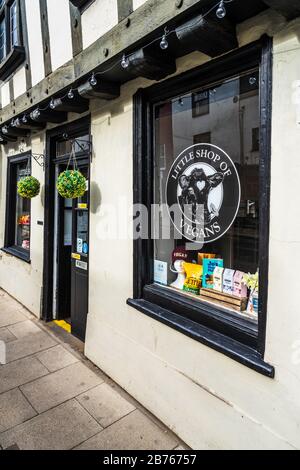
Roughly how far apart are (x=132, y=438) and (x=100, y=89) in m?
3.12

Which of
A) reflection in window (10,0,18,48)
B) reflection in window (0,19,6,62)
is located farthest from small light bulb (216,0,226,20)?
reflection in window (0,19,6,62)

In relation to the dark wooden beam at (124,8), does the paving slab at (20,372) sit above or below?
below

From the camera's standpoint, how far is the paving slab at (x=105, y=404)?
2561mm

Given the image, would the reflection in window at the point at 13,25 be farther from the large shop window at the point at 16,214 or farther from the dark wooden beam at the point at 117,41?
the large shop window at the point at 16,214

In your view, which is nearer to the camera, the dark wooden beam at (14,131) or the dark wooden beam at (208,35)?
the dark wooden beam at (208,35)

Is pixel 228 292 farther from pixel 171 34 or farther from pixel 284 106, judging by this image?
pixel 171 34

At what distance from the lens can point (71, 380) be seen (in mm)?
3098

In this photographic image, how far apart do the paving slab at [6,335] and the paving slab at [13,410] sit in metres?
1.21

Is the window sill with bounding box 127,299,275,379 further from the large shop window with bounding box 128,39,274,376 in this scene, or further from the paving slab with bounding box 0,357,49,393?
the paving slab with bounding box 0,357,49,393

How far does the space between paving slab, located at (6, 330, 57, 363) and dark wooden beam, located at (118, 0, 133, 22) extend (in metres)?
3.75

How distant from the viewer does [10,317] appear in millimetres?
4730

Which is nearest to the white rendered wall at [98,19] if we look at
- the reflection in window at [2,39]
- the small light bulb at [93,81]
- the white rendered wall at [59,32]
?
the white rendered wall at [59,32]

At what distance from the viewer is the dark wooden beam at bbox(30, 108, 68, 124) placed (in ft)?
12.5

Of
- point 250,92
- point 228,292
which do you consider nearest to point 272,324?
point 228,292
